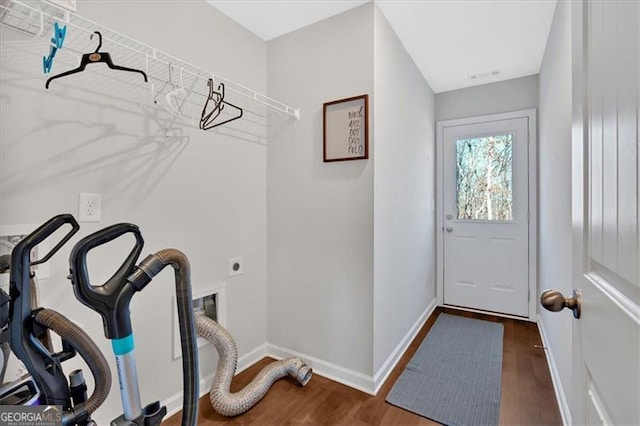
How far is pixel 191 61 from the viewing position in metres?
1.78

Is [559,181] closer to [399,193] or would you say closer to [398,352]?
[399,193]

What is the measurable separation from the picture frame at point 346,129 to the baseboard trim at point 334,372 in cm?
135

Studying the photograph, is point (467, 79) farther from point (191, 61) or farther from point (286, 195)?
point (191, 61)

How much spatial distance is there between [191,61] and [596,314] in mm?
2050

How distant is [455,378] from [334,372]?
2.61ft

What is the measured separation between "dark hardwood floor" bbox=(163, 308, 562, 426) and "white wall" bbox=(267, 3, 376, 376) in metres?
0.18

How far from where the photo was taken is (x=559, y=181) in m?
1.82

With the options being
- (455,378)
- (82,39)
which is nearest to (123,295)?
(82,39)

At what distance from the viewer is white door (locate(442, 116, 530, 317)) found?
3.09 m

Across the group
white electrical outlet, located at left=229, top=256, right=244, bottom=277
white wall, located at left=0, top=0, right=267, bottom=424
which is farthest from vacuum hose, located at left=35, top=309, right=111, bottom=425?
white electrical outlet, located at left=229, top=256, right=244, bottom=277

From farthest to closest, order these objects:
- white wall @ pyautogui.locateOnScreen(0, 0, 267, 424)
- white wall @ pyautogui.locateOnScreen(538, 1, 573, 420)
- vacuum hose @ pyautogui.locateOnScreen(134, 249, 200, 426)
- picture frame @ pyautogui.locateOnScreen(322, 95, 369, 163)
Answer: picture frame @ pyautogui.locateOnScreen(322, 95, 369, 163), white wall @ pyautogui.locateOnScreen(538, 1, 573, 420), white wall @ pyautogui.locateOnScreen(0, 0, 267, 424), vacuum hose @ pyautogui.locateOnScreen(134, 249, 200, 426)

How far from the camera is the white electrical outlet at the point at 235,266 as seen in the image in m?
2.03

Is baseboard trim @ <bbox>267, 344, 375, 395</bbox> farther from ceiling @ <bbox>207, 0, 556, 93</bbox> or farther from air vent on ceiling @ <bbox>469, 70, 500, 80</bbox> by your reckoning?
air vent on ceiling @ <bbox>469, 70, 500, 80</bbox>

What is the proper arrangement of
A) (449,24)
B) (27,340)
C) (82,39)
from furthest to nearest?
(449,24) → (82,39) → (27,340)
